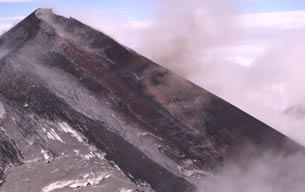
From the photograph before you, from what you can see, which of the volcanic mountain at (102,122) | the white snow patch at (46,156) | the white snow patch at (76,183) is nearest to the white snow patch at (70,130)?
the volcanic mountain at (102,122)

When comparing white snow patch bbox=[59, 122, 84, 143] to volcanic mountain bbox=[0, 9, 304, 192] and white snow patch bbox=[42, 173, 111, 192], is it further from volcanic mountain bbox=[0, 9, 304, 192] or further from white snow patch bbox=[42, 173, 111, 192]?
white snow patch bbox=[42, 173, 111, 192]

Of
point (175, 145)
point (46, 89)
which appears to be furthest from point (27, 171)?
point (175, 145)

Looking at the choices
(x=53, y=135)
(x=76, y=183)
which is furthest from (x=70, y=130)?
(x=76, y=183)

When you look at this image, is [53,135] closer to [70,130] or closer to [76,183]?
[70,130]

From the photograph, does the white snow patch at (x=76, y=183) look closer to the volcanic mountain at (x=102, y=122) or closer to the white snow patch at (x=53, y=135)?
the volcanic mountain at (x=102, y=122)

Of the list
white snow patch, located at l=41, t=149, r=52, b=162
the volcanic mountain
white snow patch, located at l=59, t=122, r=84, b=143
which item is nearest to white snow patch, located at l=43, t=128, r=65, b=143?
the volcanic mountain

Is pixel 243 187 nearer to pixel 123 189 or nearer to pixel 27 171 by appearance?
pixel 123 189

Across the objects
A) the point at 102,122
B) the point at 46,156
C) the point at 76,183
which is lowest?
the point at 76,183

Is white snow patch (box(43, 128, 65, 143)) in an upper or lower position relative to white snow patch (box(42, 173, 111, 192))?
upper
